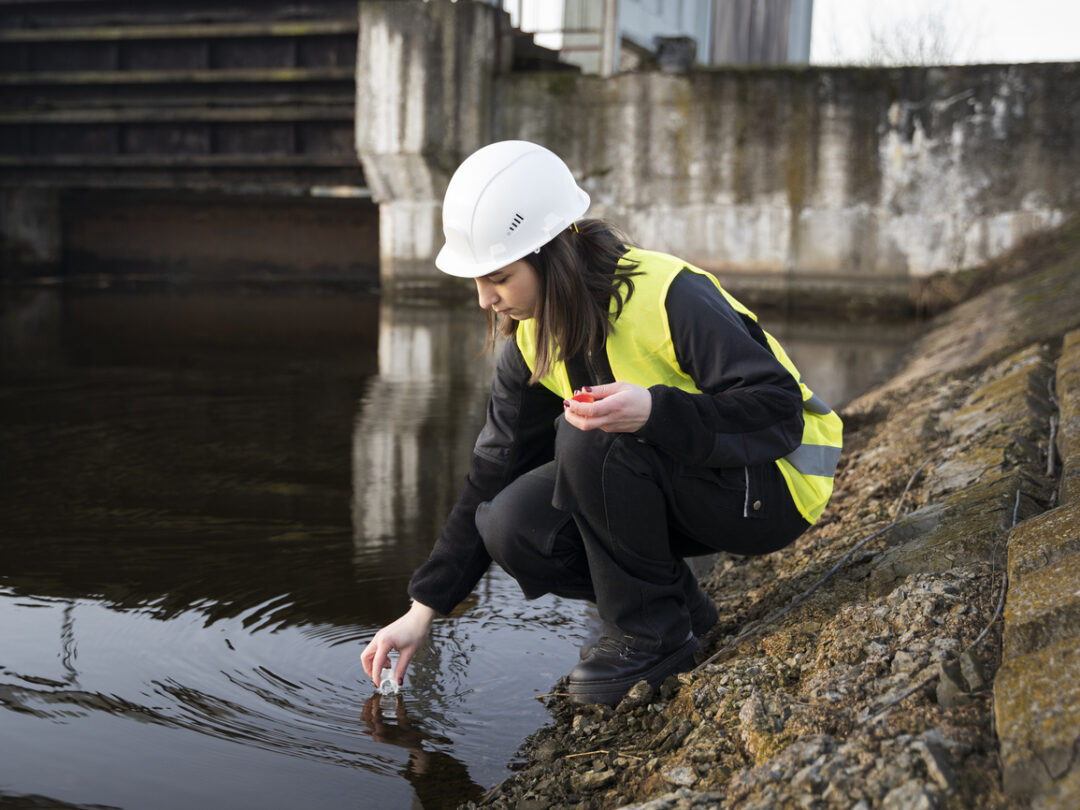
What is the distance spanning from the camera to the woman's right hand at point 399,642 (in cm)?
217

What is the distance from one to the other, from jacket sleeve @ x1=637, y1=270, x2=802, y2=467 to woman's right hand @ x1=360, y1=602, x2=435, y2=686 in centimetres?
62

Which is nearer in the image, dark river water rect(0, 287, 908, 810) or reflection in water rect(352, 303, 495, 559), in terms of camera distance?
dark river water rect(0, 287, 908, 810)

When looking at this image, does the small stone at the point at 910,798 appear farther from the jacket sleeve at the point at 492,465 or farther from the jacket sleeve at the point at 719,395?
the jacket sleeve at the point at 492,465

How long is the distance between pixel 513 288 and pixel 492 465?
44cm

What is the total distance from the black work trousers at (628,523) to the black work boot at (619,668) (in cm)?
2

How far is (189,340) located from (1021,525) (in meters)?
6.97

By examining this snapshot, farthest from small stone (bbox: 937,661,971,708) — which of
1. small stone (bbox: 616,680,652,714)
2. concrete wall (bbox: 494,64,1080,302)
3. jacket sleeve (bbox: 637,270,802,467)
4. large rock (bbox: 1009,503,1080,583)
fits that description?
concrete wall (bbox: 494,64,1080,302)

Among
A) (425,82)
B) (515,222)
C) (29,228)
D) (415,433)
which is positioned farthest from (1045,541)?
(29,228)

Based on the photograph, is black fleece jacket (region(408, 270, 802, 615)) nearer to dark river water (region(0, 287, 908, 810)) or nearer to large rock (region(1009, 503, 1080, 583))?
dark river water (region(0, 287, 908, 810))

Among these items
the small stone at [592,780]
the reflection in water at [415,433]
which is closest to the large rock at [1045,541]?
the small stone at [592,780]

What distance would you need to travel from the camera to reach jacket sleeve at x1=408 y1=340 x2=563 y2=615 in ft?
7.37

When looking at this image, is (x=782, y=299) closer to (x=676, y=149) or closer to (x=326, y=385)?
(x=676, y=149)

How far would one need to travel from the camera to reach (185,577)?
2.97 metres

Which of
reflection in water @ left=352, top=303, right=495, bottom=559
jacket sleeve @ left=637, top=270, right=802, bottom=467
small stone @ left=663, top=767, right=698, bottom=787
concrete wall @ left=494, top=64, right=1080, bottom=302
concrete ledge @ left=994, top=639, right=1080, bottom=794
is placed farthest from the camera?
concrete wall @ left=494, top=64, right=1080, bottom=302
